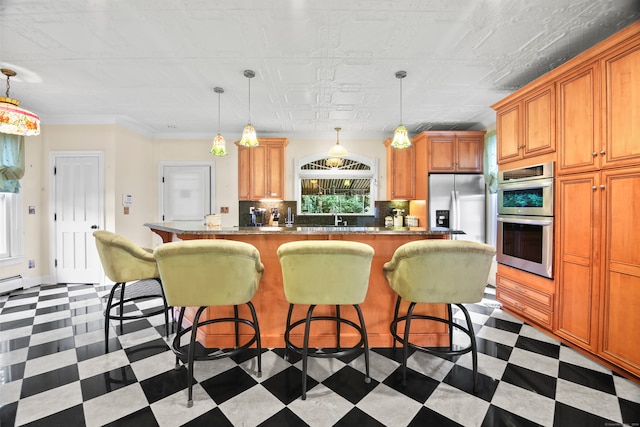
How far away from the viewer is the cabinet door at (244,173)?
462 centimetres

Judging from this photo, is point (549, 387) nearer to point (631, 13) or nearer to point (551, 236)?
point (551, 236)

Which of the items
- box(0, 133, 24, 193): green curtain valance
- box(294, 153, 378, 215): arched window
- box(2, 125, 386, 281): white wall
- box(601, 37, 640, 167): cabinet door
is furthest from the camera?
box(294, 153, 378, 215): arched window

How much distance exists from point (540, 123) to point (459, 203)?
1.64m

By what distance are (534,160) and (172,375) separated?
3612mm

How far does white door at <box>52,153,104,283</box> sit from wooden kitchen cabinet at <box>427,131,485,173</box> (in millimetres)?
5181

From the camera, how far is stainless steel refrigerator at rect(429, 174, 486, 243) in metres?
3.91

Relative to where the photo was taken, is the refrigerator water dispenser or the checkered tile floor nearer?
the checkered tile floor

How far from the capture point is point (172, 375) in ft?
5.95

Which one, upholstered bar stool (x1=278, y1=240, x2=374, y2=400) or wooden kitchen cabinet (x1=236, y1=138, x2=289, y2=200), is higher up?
wooden kitchen cabinet (x1=236, y1=138, x2=289, y2=200)

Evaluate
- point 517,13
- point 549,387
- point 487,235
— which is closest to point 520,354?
point 549,387

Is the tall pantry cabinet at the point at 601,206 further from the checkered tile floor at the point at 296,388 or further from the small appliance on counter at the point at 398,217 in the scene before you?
the small appliance on counter at the point at 398,217

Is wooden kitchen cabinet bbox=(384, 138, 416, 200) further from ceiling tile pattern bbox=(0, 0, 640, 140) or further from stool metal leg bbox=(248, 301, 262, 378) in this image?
stool metal leg bbox=(248, 301, 262, 378)

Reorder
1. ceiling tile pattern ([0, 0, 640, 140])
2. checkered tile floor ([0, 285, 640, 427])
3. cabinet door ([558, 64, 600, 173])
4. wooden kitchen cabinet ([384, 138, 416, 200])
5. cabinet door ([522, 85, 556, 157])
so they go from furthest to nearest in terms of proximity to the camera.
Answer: wooden kitchen cabinet ([384, 138, 416, 200]) < cabinet door ([522, 85, 556, 157]) < cabinet door ([558, 64, 600, 173]) < ceiling tile pattern ([0, 0, 640, 140]) < checkered tile floor ([0, 285, 640, 427])

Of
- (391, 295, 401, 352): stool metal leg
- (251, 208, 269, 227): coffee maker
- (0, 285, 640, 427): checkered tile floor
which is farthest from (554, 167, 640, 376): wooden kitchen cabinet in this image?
(251, 208, 269, 227): coffee maker
